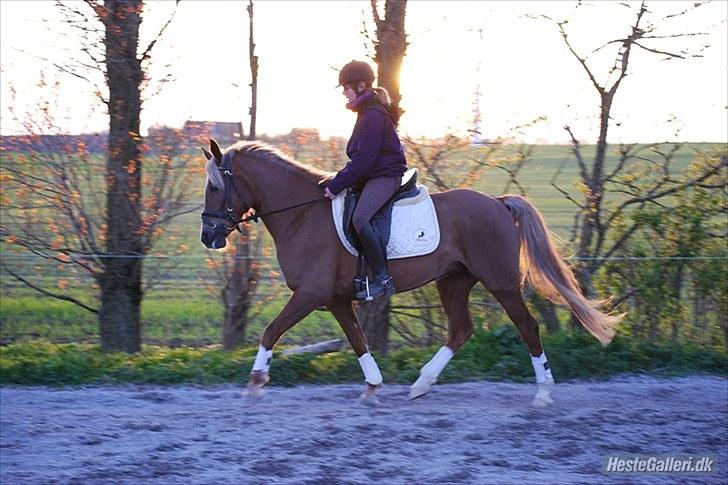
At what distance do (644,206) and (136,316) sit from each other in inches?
252

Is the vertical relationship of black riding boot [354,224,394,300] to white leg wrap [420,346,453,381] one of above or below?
above

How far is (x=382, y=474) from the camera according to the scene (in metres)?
5.11

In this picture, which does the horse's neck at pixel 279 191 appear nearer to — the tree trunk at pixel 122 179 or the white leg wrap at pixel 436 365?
the white leg wrap at pixel 436 365

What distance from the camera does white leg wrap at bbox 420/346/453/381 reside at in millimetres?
7074

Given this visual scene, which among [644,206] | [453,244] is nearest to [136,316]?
[453,244]

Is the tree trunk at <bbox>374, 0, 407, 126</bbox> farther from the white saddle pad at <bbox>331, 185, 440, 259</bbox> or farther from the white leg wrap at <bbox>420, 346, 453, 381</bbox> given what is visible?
the white leg wrap at <bbox>420, 346, 453, 381</bbox>

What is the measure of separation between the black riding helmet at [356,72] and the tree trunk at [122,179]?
3809mm

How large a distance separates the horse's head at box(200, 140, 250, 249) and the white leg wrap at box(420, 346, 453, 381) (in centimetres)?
201

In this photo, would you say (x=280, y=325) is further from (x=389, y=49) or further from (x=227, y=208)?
(x=389, y=49)

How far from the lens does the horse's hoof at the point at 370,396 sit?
6809 mm

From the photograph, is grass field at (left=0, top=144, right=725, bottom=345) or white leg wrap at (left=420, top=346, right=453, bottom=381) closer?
white leg wrap at (left=420, top=346, right=453, bottom=381)

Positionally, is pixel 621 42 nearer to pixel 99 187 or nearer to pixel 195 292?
pixel 99 187

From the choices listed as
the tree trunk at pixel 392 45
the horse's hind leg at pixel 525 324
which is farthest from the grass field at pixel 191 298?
the horse's hind leg at pixel 525 324

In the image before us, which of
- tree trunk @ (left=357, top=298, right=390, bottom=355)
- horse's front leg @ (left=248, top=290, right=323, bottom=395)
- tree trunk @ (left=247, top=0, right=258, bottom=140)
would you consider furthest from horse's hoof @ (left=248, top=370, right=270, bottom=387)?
tree trunk @ (left=247, top=0, right=258, bottom=140)
